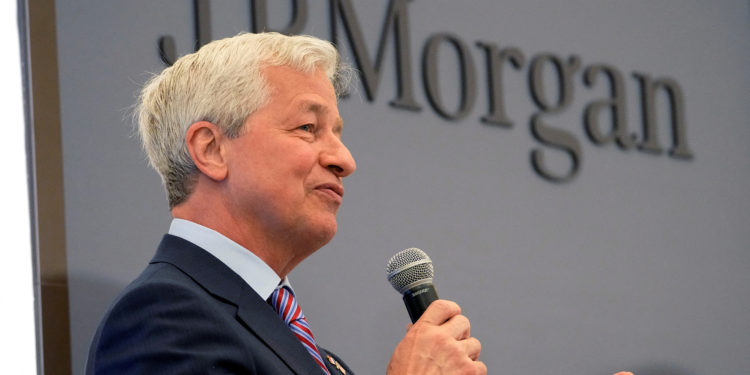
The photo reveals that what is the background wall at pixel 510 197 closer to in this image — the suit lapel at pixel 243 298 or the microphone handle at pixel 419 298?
the suit lapel at pixel 243 298

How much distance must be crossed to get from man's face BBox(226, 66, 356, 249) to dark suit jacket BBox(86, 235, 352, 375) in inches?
6.1

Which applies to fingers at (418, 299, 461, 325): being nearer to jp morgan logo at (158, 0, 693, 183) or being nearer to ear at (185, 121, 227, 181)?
ear at (185, 121, 227, 181)

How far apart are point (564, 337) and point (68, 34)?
2075 mm

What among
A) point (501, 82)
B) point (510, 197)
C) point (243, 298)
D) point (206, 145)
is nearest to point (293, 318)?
point (243, 298)

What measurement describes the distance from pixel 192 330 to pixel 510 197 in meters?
2.40

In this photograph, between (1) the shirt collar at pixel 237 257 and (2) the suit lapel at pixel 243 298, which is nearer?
(2) the suit lapel at pixel 243 298

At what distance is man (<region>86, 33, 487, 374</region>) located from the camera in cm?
150

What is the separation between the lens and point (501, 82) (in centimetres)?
372

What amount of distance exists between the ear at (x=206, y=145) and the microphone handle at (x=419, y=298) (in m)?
0.41

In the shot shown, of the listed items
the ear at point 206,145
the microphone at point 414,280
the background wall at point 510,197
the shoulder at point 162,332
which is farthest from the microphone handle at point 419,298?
the background wall at point 510,197

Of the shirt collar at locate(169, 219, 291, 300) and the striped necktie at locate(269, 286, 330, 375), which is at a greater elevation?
the shirt collar at locate(169, 219, 291, 300)

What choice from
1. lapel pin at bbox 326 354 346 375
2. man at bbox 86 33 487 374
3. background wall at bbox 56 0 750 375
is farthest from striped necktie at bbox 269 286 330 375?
background wall at bbox 56 0 750 375

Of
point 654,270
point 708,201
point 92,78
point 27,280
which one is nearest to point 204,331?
point 27,280

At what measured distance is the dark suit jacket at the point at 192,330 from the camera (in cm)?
136
